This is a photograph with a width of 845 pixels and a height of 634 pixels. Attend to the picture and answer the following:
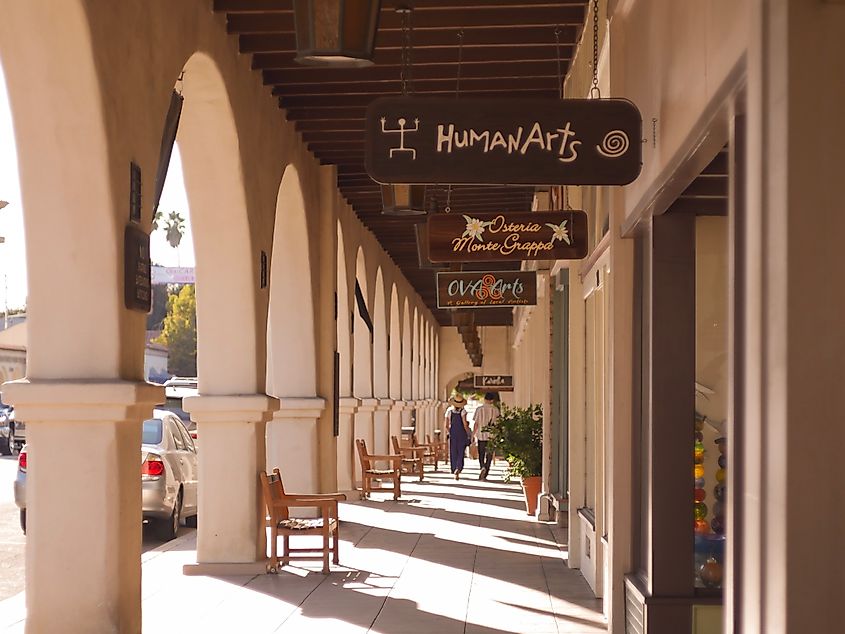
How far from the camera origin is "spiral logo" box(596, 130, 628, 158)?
209 inches

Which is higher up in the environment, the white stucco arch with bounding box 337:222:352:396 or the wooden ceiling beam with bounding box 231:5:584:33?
Answer: the wooden ceiling beam with bounding box 231:5:584:33

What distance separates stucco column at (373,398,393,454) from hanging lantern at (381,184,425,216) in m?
12.3

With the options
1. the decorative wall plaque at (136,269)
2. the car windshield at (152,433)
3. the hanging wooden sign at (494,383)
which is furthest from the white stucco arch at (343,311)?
the hanging wooden sign at (494,383)

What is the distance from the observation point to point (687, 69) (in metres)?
4.92

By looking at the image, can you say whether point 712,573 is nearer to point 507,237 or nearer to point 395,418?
point 507,237

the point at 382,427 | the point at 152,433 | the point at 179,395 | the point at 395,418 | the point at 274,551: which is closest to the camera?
the point at 274,551

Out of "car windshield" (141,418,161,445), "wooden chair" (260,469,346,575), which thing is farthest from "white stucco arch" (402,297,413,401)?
"wooden chair" (260,469,346,575)

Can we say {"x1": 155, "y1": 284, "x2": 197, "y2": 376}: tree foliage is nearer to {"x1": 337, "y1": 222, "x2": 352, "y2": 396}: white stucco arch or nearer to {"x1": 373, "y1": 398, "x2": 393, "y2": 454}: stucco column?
{"x1": 373, "y1": 398, "x2": 393, "y2": 454}: stucco column

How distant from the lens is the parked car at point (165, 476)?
12.8 m

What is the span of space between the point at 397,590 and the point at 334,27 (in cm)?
563

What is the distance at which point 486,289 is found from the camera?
13.6 meters

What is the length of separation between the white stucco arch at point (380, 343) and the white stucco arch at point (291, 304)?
25.7ft

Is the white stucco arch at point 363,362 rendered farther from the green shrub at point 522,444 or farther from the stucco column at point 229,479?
the stucco column at point 229,479

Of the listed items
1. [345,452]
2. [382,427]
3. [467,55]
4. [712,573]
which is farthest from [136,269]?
[382,427]
